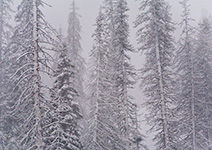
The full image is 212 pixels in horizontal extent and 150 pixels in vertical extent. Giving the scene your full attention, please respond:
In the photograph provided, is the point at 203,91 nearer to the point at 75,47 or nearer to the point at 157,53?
the point at 157,53

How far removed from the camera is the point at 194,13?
118875 millimetres

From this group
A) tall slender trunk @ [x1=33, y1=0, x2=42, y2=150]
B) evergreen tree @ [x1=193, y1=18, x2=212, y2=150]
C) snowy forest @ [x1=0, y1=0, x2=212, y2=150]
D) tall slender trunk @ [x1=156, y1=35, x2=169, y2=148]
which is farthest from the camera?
evergreen tree @ [x1=193, y1=18, x2=212, y2=150]

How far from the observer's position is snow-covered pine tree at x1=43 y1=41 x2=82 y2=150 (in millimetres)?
14284

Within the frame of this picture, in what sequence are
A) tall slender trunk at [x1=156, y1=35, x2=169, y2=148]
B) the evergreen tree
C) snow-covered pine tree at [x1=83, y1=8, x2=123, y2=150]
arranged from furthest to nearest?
the evergreen tree
snow-covered pine tree at [x1=83, y1=8, x2=123, y2=150]
tall slender trunk at [x1=156, y1=35, x2=169, y2=148]

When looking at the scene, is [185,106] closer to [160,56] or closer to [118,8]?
[160,56]

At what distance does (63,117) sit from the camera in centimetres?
1438

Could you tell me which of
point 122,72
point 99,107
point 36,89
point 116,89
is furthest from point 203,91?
point 36,89

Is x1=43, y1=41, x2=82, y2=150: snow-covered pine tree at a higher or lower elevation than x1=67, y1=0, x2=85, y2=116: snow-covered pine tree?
lower

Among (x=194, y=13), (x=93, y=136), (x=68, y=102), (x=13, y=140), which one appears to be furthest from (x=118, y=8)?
(x=194, y=13)

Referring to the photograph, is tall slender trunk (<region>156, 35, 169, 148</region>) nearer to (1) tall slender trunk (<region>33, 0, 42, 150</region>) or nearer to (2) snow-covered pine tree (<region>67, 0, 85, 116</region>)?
(1) tall slender trunk (<region>33, 0, 42, 150</region>)

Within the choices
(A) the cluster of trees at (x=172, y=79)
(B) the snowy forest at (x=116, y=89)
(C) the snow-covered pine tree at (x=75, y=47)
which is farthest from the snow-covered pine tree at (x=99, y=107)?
(C) the snow-covered pine tree at (x=75, y=47)

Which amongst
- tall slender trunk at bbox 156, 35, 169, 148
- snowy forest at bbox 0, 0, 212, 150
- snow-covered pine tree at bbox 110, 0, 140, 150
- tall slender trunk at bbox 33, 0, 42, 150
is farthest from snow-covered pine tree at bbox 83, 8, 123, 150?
tall slender trunk at bbox 33, 0, 42, 150

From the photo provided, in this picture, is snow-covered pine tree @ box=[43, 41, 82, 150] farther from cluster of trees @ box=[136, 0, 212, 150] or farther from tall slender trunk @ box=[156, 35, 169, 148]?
tall slender trunk @ box=[156, 35, 169, 148]

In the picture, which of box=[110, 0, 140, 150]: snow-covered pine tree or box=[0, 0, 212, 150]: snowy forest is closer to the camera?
box=[0, 0, 212, 150]: snowy forest
